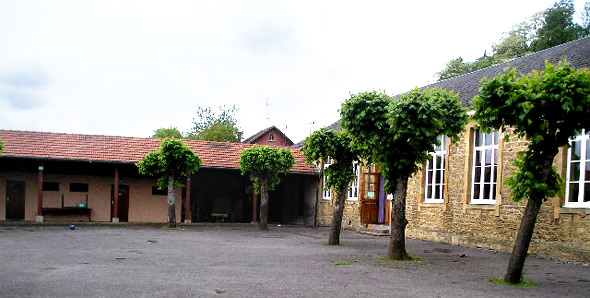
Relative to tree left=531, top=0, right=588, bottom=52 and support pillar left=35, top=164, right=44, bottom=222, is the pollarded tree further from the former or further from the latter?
tree left=531, top=0, right=588, bottom=52

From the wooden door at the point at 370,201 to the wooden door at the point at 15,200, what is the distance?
15.7 m

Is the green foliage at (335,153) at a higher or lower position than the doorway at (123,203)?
higher

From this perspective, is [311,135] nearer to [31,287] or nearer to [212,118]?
[31,287]

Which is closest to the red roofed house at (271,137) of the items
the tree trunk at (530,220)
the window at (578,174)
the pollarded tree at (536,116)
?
the window at (578,174)

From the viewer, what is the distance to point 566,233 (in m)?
12.3

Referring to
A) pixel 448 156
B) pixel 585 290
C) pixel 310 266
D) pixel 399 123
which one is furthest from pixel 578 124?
pixel 448 156

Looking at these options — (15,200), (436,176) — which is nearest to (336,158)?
(436,176)

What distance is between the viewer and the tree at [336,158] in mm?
15719

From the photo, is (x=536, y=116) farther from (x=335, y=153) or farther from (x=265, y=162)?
(x=265, y=162)

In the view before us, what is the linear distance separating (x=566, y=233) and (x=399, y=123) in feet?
15.5

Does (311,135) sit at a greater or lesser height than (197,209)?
greater

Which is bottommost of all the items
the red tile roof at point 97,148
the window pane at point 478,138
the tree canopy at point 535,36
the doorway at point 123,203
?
the doorway at point 123,203

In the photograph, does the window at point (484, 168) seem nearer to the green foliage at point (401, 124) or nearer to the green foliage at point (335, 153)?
the green foliage at point (335, 153)

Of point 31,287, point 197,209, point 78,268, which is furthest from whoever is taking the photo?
point 197,209
